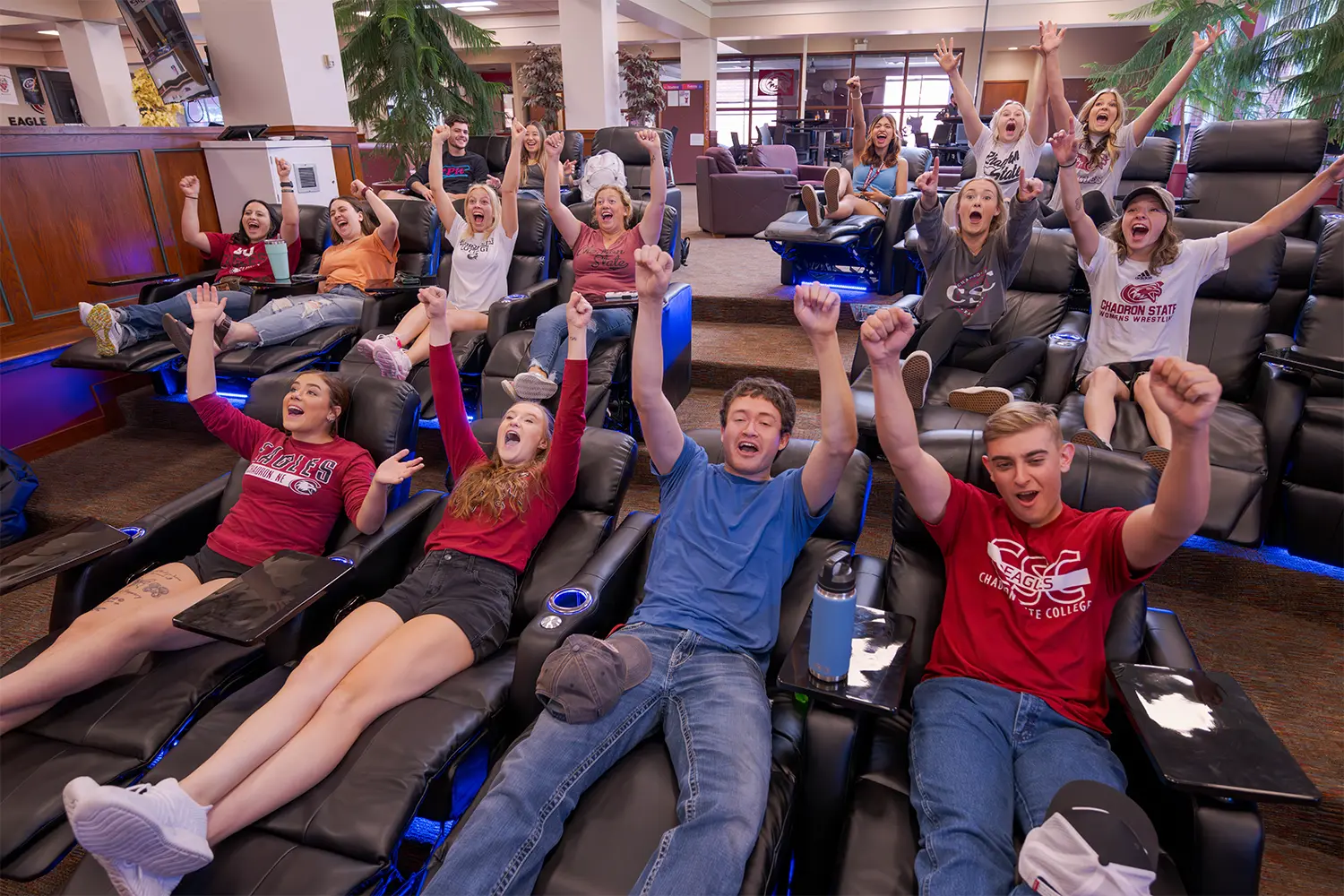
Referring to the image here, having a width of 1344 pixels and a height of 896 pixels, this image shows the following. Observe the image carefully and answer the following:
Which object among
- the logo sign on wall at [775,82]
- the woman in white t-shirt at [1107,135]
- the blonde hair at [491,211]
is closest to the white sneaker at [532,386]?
the blonde hair at [491,211]

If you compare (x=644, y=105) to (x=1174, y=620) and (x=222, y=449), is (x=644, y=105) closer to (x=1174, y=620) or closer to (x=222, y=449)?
(x=222, y=449)

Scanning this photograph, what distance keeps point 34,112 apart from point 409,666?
645 inches

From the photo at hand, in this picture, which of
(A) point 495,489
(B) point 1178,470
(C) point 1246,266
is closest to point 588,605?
(A) point 495,489

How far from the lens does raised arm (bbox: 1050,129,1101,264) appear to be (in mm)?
2682

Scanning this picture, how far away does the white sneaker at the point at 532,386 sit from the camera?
2930mm

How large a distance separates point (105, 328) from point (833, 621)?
3.89 metres

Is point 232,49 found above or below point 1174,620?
above

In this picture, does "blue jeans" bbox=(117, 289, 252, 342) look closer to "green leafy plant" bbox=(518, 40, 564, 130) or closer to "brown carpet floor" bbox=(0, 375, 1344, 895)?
"brown carpet floor" bbox=(0, 375, 1344, 895)

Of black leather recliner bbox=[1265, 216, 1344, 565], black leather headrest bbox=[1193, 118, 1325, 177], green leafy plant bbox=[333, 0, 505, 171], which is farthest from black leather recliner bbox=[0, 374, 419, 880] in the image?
green leafy plant bbox=[333, 0, 505, 171]

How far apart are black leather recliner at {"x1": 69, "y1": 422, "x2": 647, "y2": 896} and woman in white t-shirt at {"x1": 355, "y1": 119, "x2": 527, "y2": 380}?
1937mm

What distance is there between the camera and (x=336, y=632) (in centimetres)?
180

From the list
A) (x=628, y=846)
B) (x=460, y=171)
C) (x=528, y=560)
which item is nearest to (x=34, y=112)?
(x=460, y=171)

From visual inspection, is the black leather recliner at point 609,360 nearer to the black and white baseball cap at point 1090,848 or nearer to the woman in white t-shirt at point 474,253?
the woman in white t-shirt at point 474,253

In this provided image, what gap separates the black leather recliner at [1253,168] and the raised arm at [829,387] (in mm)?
3074
